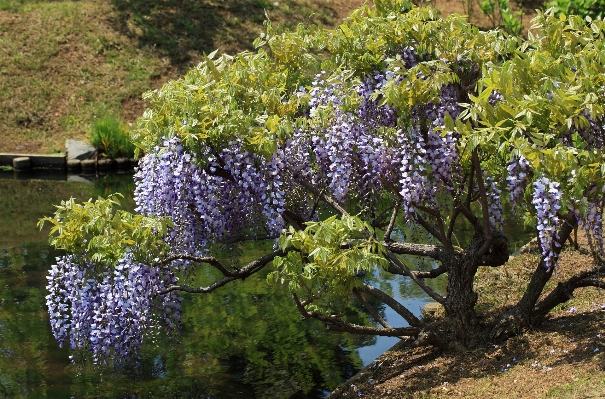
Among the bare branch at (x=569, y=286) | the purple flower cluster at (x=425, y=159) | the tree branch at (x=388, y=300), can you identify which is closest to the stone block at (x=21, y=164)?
the tree branch at (x=388, y=300)

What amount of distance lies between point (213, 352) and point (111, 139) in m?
8.32

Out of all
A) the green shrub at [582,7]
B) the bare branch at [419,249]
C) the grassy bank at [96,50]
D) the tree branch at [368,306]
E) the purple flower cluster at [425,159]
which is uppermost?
the grassy bank at [96,50]

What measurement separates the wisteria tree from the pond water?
107cm

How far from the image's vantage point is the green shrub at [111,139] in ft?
50.7

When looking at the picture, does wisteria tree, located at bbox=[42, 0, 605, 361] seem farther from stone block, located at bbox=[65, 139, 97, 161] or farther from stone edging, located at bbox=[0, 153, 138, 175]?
stone block, located at bbox=[65, 139, 97, 161]

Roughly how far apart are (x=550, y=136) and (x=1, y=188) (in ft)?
36.9

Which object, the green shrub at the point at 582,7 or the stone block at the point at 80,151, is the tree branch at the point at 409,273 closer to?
the stone block at the point at 80,151

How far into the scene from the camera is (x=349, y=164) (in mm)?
6109

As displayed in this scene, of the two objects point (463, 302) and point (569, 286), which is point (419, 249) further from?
point (569, 286)

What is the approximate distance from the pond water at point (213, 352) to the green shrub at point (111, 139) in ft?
17.4

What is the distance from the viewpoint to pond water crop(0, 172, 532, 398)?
7.20 m

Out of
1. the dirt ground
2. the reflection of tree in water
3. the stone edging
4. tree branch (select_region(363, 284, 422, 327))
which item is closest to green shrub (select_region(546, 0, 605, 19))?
A: the stone edging

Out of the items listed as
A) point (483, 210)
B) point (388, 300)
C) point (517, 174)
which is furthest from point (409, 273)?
point (517, 174)

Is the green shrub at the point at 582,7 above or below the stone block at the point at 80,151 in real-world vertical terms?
above
